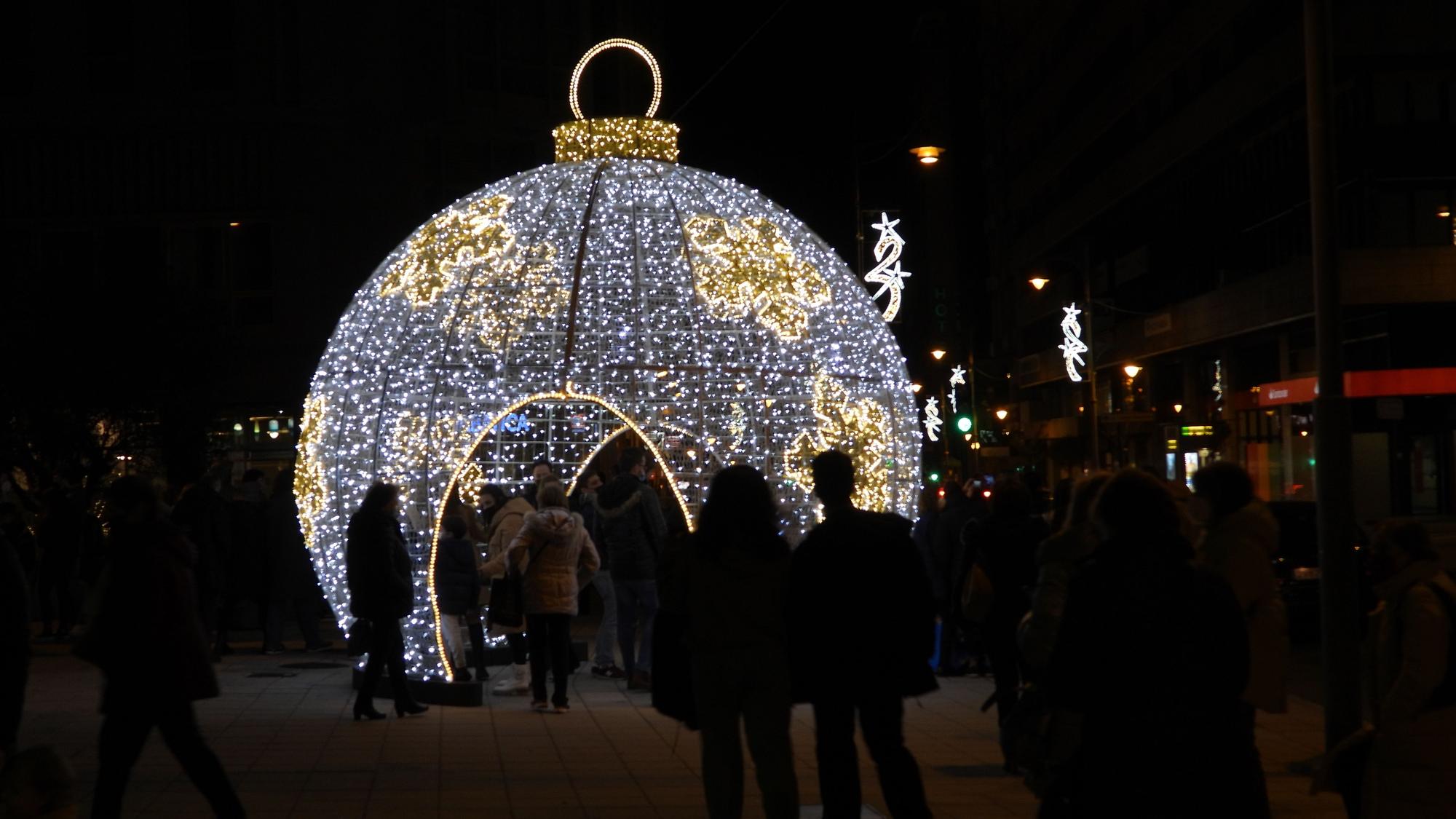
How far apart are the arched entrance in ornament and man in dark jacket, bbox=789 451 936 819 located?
228 inches

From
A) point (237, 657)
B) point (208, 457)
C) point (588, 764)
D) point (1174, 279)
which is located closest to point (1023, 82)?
point (1174, 279)

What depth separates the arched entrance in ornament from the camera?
1304 cm

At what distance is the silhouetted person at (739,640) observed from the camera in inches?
273

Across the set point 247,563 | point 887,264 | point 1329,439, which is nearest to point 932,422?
point 887,264

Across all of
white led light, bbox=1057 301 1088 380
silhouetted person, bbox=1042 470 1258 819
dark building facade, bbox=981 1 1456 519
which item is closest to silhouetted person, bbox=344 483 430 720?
silhouetted person, bbox=1042 470 1258 819

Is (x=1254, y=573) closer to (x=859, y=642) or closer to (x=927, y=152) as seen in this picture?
(x=859, y=642)

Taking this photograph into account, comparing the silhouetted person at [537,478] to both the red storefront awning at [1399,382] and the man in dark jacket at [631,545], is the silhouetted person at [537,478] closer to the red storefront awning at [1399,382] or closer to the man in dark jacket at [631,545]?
the man in dark jacket at [631,545]

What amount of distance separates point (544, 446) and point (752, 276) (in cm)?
647

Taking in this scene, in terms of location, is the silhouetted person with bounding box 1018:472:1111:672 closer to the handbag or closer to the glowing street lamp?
the handbag

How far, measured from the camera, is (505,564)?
13070 millimetres

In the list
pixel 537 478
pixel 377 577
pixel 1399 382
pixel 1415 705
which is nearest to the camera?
pixel 1415 705

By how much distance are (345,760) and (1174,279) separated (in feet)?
118

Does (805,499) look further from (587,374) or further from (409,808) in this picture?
(409,808)

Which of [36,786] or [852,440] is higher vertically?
[852,440]
